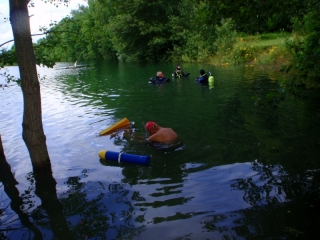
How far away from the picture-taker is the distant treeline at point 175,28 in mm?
4895

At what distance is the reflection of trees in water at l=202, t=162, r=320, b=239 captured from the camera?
13.2 ft

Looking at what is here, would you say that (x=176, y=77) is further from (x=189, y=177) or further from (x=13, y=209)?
(x=13, y=209)

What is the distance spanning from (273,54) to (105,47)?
46046mm

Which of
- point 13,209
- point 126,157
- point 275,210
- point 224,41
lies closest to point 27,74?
point 13,209

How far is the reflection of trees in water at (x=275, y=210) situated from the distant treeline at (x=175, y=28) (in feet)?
6.67

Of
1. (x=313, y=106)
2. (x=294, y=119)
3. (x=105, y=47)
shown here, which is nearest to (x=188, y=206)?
(x=294, y=119)

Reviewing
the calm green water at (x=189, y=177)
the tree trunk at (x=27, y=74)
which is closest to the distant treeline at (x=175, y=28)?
the tree trunk at (x=27, y=74)

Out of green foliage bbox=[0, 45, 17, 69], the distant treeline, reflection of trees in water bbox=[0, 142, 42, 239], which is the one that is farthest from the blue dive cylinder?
green foliage bbox=[0, 45, 17, 69]

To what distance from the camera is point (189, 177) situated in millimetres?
5930

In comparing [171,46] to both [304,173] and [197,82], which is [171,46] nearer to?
[197,82]

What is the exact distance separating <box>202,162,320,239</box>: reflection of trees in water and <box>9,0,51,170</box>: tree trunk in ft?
10.9

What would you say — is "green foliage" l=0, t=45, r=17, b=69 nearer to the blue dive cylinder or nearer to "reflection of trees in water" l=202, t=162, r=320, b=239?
the blue dive cylinder

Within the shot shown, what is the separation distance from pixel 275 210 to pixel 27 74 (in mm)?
4402

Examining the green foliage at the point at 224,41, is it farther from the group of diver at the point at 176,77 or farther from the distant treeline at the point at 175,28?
the group of diver at the point at 176,77
